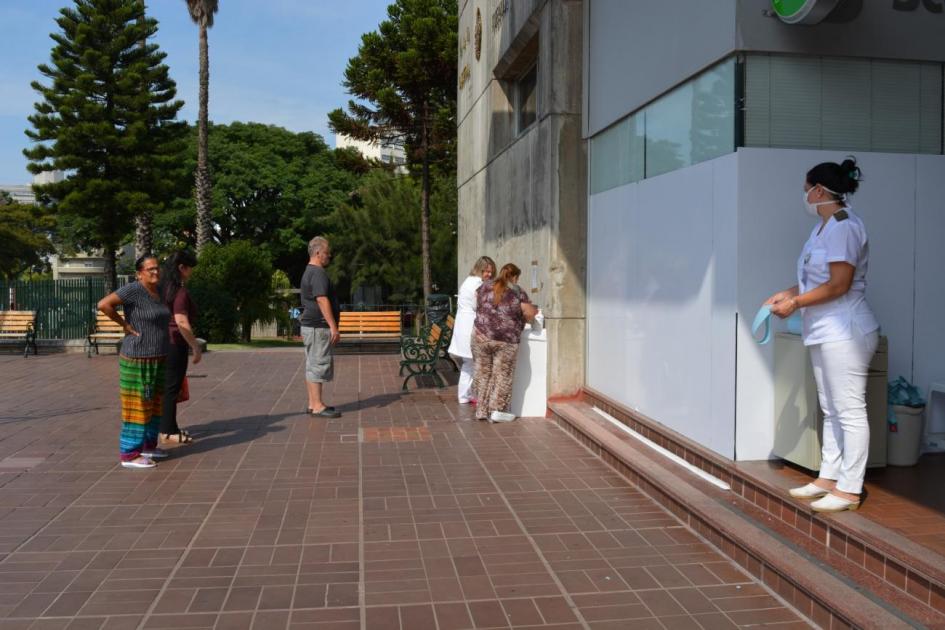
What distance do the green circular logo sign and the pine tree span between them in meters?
28.3

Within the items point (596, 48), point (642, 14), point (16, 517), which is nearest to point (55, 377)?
point (16, 517)

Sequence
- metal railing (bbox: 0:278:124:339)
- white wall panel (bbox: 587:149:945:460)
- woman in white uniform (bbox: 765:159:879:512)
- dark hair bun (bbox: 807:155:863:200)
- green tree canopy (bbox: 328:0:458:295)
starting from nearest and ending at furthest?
woman in white uniform (bbox: 765:159:879:512) → dark hair bun (bbox: 807:155:863:200) → white wall panel (bbox: 587:149:945:460) → metal railing (bbox: 0:278:124:339) → green tree canopy (bbox: 328:0:458:295)

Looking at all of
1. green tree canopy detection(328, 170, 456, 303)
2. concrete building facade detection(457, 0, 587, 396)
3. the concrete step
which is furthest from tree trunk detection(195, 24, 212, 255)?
the concrete step

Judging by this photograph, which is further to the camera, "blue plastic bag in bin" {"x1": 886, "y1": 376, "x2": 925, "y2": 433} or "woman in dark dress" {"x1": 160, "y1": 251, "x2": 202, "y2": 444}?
"woman in dark dress" {"x1": 160, "y1": 251, "x2": 202, "y2": 444}

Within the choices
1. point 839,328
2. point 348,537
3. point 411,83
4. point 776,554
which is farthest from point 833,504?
point 411,83

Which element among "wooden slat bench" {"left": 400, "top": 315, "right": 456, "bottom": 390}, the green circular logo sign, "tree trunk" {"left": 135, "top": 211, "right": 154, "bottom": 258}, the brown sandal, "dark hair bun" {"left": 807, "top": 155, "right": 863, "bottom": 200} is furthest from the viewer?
"tree trunk" {"left": 135, "top": 211, "right": 154, "bottom": 258}

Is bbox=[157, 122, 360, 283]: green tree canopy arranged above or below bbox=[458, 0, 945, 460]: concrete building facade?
above

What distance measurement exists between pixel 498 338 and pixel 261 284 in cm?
1525

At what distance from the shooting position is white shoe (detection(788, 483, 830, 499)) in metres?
4.54

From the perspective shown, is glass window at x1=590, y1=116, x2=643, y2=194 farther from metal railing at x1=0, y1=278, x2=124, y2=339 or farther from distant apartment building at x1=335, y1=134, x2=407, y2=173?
distant apartment building at x1=335, y1=134, x2=407, y2=173

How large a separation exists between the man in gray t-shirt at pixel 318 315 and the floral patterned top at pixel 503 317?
4.97ft

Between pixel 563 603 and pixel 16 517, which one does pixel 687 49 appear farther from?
pixel 16 517

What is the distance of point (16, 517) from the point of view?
5352 mm

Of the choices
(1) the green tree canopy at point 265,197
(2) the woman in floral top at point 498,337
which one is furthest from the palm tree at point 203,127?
(2) the woman in floral top at point 498,337
